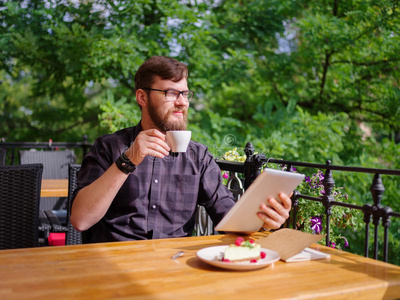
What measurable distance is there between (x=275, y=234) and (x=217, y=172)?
0.65 meters

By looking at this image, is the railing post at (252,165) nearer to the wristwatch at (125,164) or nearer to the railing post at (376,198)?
the railing post at (376,198)

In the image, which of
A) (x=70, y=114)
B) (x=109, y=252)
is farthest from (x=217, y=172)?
(x=70, y=114)

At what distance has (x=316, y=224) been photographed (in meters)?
2.51

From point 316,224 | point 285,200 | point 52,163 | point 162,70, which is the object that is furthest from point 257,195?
point 52,163

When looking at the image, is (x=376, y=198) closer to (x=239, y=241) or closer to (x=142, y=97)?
(x=239, y=241)

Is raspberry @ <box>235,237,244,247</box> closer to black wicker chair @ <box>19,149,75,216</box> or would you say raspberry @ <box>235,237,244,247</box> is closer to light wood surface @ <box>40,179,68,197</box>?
light wood surface @ <box>40,179,68,197</box>

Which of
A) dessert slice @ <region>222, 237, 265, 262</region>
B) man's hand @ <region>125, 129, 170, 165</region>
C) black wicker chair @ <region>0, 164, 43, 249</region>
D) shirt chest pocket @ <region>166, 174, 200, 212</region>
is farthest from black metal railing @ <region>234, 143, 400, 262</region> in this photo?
black wicker chair @ <region>0, 164, 43, 249</region>

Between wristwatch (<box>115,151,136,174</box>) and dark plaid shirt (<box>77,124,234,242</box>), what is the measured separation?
0.29 meters

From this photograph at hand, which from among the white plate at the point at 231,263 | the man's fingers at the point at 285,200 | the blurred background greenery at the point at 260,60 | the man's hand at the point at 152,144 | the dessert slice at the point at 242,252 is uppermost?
the blurred background greenery at the point at 260,60

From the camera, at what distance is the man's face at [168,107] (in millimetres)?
1973

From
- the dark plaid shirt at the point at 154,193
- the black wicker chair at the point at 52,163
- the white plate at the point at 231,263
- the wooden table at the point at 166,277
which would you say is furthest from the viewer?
the black wicker chair at the point at 52,163

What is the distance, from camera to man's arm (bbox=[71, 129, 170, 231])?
1.56 metres

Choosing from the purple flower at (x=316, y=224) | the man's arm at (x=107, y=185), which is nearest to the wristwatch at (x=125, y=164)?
the man's arm at (x=107, y=185)

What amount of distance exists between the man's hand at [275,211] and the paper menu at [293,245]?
51 millimetres
